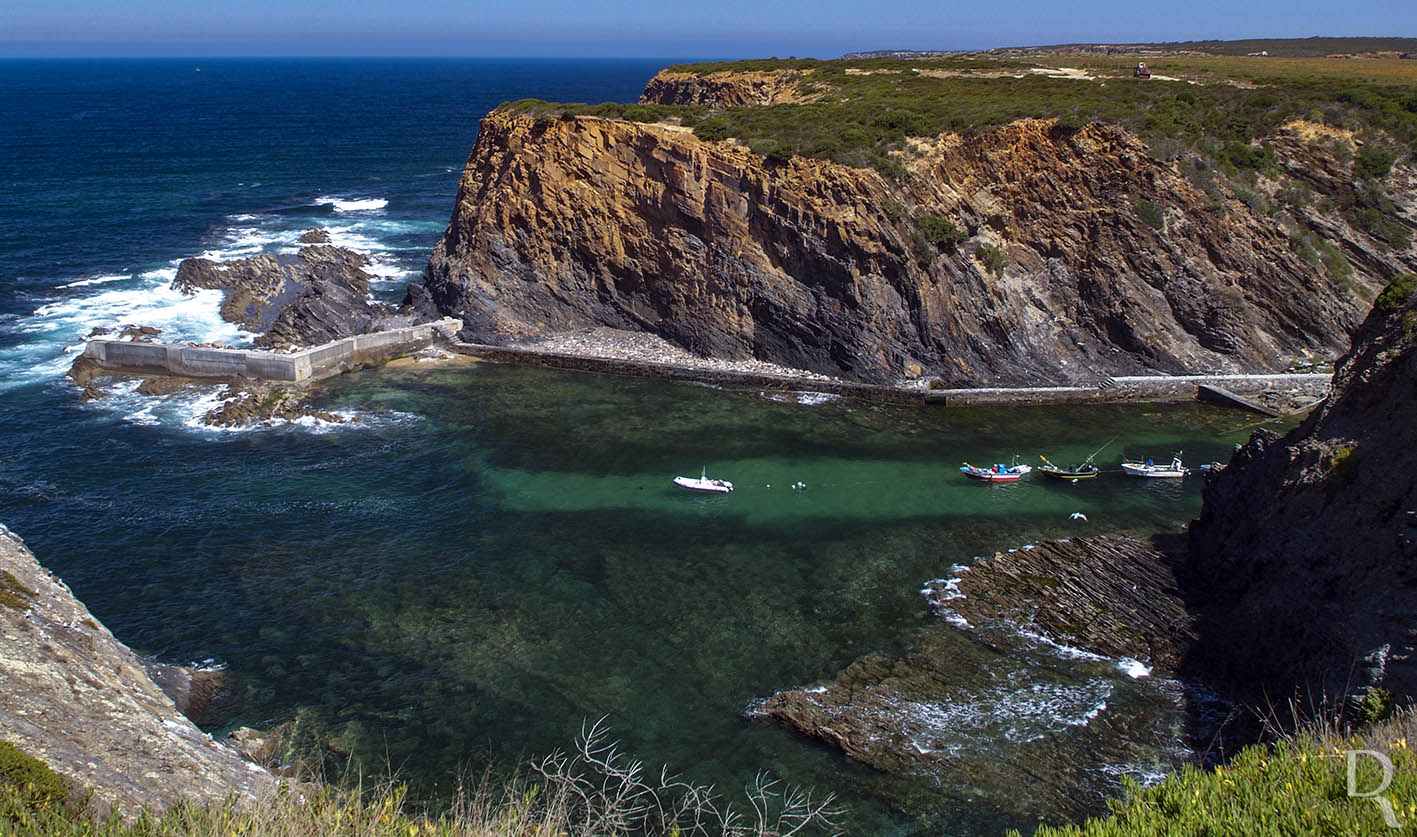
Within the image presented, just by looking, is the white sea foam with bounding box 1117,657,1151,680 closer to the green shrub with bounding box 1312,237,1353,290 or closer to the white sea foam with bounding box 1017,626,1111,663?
the white sea foam with bounding box 1017,626,1111,663

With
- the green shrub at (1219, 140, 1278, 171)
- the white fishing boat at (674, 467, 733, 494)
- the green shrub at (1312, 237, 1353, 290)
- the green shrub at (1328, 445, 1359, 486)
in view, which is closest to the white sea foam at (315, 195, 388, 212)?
the white fishing boat at (674, 467, 733, 494)

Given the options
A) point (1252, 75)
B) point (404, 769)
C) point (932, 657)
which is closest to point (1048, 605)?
point (932, 657)

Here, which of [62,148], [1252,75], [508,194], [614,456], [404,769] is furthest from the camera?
[62,148]

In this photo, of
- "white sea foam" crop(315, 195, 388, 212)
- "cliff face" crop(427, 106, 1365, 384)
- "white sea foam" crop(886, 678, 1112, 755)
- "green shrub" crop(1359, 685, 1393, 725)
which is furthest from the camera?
"white sea foam" crop(315, 195, 388, 212)

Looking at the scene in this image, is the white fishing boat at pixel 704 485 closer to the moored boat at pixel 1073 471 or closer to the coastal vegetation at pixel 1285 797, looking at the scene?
the moored boat at pixel 1073 471

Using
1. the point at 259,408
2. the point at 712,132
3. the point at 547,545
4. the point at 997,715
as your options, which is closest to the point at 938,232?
the point at 712,132

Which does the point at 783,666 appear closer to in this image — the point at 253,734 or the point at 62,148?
the point at 253,734

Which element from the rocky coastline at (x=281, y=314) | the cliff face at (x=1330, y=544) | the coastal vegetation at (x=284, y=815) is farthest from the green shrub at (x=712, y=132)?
the coastal vegetation at (x=284, y=815)
